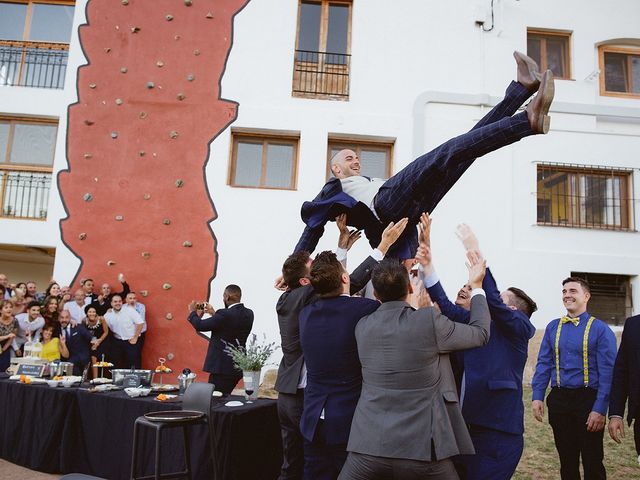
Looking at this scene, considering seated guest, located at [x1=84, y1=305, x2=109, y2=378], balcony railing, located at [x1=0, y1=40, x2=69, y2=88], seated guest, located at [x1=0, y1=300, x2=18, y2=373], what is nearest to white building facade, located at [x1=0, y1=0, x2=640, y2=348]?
balcony railing, located at [x1=0, y1=40, x2=69, y2=88]

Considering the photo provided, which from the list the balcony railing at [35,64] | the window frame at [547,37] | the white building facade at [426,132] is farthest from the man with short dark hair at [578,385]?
the balcony railing at [35,64]

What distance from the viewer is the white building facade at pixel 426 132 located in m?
8.39

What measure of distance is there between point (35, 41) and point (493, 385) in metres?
9.88

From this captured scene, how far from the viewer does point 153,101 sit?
8.78m

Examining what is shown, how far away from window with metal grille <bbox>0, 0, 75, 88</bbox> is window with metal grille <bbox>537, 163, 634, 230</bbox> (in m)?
8.27

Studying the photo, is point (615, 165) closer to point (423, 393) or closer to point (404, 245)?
point (404, 245)

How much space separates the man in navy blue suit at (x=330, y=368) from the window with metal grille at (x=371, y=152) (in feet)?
20.8

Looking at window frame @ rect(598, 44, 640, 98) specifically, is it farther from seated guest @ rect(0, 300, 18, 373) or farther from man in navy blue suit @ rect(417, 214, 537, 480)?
seated guest @ rect(0, 300, 18, 373)

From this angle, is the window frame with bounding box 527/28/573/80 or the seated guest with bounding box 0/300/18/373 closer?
the seated guest with bounding box 0/300/18/373

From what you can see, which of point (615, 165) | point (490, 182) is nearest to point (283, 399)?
point (490, 182)

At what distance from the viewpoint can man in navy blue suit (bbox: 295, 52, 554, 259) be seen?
2.78m

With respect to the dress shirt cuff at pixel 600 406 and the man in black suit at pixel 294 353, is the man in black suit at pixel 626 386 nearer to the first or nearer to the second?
the dress shirt cuff at pixel 600 406

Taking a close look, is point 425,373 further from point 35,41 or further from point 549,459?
point 35,41

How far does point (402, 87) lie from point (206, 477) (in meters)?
6.93
